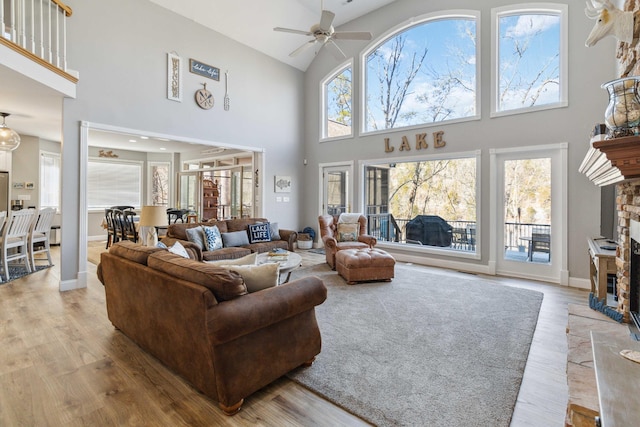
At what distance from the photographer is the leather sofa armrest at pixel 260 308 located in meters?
1.67

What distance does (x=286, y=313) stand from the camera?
1979 mm

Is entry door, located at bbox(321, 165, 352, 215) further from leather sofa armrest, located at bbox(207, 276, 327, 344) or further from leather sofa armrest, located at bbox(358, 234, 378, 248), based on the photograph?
leather sofa armrest, located at bbox(207, 276, 327, 344)

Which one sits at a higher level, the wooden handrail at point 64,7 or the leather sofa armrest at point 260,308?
the wooden handrail at point 64,7

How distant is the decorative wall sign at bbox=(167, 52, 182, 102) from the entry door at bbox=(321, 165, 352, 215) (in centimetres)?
360

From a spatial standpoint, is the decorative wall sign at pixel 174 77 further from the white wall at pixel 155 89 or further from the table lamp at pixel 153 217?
the table lamp at pixel 153 217

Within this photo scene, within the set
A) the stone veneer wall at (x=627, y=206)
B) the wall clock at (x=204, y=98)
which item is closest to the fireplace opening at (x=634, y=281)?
the stone veneer wall at (x=627, y=206)

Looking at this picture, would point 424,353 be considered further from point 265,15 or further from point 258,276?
point 265,15

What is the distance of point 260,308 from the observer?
6.02 ft

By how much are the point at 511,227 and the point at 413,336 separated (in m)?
3.35

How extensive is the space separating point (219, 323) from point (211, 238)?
145 inches

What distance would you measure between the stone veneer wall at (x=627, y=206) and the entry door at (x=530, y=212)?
1.87 m

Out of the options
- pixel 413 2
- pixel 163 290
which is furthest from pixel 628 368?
pixel 413 2

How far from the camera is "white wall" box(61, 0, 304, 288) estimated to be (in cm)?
431

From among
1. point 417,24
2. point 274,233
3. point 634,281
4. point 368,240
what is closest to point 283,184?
point 274,233
